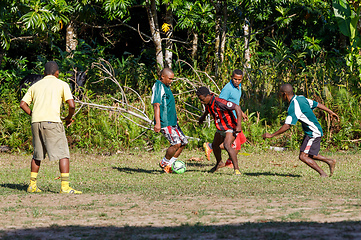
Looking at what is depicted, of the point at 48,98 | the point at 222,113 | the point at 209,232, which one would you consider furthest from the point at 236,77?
the point at 209,232

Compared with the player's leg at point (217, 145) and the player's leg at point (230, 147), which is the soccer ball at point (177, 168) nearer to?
the player's leg at point (217, 145)

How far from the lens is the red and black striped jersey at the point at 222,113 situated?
864cm

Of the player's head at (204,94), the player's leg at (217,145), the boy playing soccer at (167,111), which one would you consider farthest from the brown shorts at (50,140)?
the player's leg at (217,145)

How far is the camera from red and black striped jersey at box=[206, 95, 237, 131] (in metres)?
8.64

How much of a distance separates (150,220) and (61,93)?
2.74 metres

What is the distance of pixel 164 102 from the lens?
8711 mm

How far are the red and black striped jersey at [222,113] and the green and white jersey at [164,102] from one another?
66 cm

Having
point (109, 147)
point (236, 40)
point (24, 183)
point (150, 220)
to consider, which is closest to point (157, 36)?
point (236, 40)

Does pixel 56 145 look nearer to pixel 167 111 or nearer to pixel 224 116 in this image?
pixel 167 111

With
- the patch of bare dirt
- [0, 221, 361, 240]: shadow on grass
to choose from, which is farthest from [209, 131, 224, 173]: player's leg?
[0, 221, 361, 240]: shadow on grass

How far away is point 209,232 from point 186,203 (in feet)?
5.35

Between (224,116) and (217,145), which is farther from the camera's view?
(217,145)

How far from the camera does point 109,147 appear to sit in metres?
12.3

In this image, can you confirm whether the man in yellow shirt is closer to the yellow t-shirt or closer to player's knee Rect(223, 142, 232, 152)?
the yellow t-shirt
